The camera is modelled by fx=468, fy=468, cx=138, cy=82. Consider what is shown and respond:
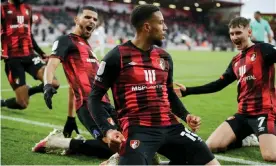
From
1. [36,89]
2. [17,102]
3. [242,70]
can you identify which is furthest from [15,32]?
[242,70]

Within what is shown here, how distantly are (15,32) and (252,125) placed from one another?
4.71m

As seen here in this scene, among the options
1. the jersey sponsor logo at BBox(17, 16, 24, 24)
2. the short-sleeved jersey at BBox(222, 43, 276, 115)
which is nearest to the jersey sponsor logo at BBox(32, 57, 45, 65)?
the jersey sponsor logo at BBox(17, 16, 24, 24)

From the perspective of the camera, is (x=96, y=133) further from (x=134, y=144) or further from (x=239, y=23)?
(x=239, y=23)

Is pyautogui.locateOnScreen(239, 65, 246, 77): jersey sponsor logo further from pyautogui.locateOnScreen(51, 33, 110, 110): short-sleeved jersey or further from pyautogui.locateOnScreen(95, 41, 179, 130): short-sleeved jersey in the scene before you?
pyautogui.locateOnScreen(95, 41, 179, 130): short-sleeved jersey

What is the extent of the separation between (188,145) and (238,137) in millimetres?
2556

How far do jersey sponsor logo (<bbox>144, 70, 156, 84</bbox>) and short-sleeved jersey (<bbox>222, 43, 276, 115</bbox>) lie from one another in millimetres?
2538

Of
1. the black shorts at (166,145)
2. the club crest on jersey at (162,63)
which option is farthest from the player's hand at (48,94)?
the club crest on jersey at (162,63)

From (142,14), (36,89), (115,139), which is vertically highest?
(142,14)

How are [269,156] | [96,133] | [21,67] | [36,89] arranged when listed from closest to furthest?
[96,133]
[269,156]
[21,67]
[36,89]

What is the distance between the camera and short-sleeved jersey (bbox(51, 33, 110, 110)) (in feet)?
17.3

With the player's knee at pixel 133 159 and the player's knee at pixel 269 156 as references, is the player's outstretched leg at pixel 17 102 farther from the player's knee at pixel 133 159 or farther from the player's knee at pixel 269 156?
the player's knee at pixel 133 159

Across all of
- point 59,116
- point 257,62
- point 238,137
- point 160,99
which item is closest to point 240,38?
point 257,62

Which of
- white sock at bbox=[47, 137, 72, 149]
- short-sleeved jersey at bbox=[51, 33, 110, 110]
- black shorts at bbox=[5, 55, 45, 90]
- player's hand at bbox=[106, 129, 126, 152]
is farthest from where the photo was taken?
black shorts at bbox=[5, 55, 45, 90]

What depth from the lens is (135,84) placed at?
382cm
